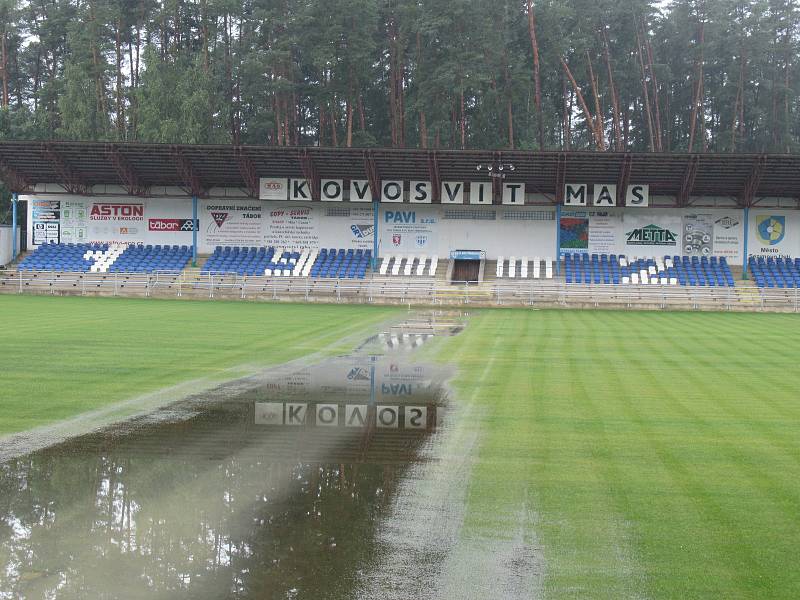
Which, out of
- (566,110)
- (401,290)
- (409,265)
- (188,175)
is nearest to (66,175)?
(188,175)

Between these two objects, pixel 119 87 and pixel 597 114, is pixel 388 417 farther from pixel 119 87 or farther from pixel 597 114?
pixel 119 87

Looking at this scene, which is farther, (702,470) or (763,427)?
(763,427)

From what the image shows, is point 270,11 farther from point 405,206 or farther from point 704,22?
point 704,22

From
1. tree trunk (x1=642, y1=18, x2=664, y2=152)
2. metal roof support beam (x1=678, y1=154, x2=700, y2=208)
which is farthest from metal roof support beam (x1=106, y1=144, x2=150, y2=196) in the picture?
tree trunk (x1=642, y1=18, x2=664, y2=152)

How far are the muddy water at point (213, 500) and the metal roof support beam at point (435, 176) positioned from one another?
115 feet

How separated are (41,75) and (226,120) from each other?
25278 mm

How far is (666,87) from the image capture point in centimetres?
7081

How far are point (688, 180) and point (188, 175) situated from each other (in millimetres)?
28892

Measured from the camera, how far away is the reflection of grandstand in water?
4.86 metres

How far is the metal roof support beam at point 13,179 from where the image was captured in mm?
48356

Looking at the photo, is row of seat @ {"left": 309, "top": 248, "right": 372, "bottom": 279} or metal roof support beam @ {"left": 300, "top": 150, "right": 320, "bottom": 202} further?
row of seat @ {"left": 309, "top": 248, "right": 372, "bottom": 279}

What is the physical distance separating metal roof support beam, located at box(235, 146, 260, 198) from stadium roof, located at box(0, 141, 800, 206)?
0.06 m

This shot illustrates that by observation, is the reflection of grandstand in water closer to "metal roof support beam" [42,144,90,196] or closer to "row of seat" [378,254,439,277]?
"row of seat" [378,254,439,277]

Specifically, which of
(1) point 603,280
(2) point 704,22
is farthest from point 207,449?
(2) point 704,22
